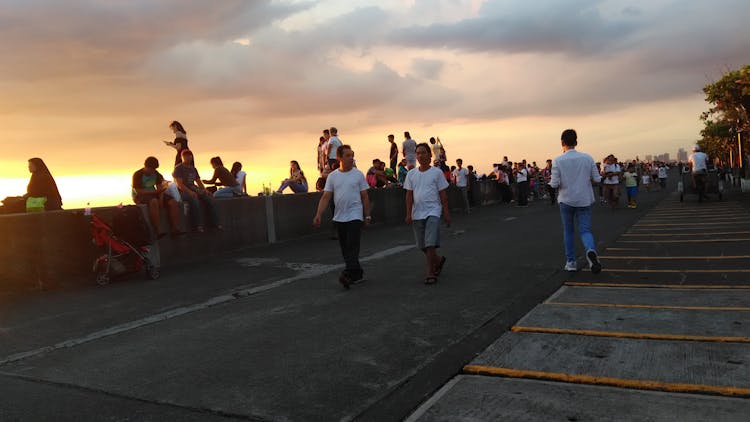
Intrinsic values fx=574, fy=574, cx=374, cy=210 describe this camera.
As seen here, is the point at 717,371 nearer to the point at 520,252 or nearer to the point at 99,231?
the point at 520,252

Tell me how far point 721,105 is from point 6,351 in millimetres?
41029

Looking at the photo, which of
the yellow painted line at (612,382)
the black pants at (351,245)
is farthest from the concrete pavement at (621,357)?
the black pants at (351,245)

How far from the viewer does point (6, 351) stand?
201 inches

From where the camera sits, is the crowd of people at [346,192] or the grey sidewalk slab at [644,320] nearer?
the grey sidewalk slab at [644,320]

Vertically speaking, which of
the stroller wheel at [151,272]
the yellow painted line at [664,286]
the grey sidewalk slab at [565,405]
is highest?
the stroller wheel at [151,272]

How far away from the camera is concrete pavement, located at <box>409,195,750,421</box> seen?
126 inches

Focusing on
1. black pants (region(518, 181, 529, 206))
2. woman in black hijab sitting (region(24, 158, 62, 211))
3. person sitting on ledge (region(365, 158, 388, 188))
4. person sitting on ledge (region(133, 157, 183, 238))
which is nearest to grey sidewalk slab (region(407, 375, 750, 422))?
person sitting on ledge (region(133, 157, 183, 238))

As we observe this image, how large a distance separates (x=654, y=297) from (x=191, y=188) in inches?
323

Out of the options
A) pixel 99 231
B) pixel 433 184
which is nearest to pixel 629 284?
pixel 433 184

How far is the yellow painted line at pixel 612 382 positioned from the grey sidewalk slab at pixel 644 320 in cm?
115

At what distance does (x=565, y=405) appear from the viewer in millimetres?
3258

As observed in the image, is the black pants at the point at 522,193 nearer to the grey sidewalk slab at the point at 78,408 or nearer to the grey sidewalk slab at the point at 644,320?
the grey sidewalk slab at the point at 644,320

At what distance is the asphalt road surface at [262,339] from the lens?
364 cm

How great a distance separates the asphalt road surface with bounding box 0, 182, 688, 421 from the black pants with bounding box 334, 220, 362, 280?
0.23 metres
